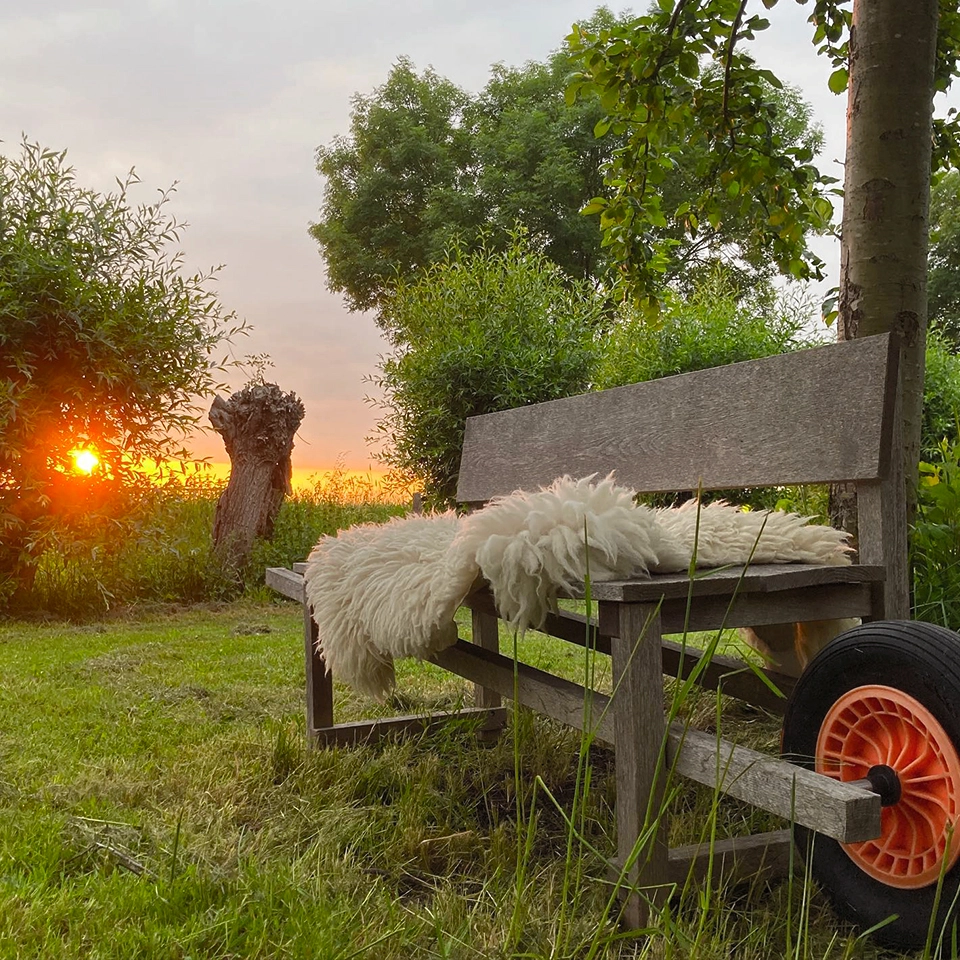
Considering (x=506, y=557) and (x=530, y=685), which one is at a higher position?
(x=506, y=557)

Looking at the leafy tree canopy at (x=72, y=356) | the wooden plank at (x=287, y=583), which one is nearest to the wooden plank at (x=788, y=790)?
the wooden plank at (x=287, y=583)

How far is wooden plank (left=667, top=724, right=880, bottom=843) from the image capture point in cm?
102

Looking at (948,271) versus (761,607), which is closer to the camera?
(761,607)

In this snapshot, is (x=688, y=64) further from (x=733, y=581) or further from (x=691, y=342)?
(x=691, y=342)

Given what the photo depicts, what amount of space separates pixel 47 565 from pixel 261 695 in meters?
3.48

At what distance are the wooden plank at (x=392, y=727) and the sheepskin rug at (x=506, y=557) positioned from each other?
48 cm

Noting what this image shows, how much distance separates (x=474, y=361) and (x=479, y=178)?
40.8ft

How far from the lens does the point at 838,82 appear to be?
3.40 metres

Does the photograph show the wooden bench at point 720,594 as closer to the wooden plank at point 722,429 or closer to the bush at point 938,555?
the wooden plank at point 722,429

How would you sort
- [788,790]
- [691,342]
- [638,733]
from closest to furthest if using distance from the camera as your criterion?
[788,790]
[638,733]
[691,342]

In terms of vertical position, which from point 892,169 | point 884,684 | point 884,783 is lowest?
point 884,783

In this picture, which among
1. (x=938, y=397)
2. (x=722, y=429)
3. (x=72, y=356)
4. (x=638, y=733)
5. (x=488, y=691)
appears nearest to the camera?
(x=638, y=733)

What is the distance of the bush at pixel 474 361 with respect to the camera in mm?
8242

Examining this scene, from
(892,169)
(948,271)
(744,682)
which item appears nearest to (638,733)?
(744,682)
